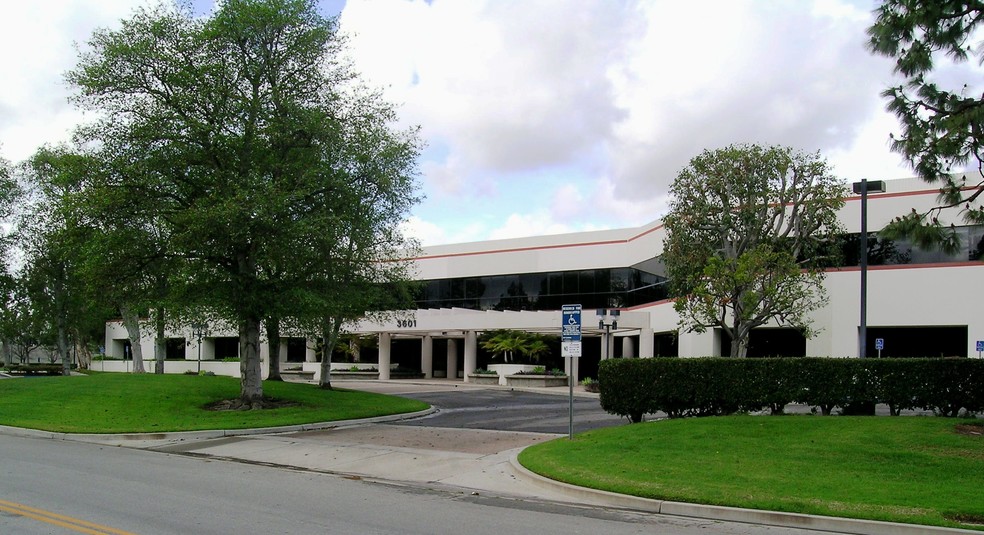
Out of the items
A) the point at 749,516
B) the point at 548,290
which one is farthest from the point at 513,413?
the point at 548,290

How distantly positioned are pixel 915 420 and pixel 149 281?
67.6 ft

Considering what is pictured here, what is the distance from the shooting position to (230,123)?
23141 millimetres

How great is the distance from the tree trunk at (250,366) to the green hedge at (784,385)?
11326 millimetres

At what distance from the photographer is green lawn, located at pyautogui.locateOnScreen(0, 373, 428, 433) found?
2170 cm

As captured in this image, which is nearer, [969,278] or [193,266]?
[193,266]

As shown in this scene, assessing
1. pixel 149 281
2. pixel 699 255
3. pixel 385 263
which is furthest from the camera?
pixel 385 263

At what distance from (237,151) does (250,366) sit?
6737 millimetres

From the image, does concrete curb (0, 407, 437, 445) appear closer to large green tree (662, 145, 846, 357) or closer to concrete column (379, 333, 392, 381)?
large green tree (662, 145, 846, 357)

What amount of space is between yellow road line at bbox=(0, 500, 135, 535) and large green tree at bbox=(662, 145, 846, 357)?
21.1 metres

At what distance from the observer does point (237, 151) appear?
23.2 m

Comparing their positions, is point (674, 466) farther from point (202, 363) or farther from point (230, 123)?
point (202, 363)

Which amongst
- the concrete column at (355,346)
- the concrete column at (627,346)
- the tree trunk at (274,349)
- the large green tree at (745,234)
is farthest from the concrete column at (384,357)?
the large green tree at (745,234)

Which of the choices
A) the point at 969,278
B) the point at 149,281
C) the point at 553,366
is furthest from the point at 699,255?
the point at 553,366

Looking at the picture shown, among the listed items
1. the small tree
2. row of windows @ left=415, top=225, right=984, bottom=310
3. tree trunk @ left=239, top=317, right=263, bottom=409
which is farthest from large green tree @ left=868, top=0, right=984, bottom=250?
the small tree
